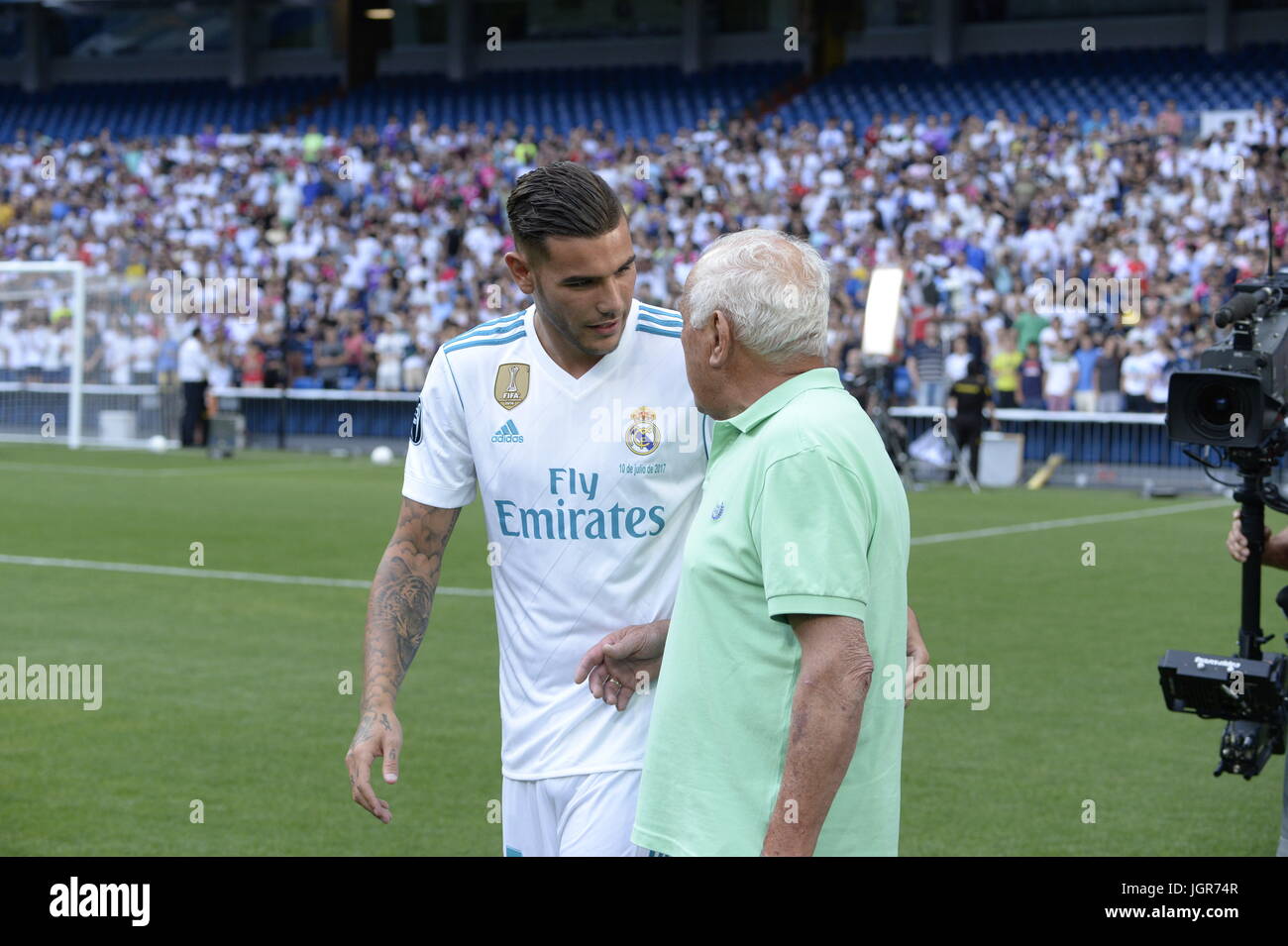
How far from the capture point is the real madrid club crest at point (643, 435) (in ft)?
11.9

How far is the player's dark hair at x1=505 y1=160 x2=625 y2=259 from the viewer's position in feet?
11.5

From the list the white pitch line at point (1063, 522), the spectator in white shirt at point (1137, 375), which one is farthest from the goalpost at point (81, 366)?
the white pitch line at point (1063, 522)

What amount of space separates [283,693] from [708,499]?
21.2ft

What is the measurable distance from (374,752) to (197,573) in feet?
33.7

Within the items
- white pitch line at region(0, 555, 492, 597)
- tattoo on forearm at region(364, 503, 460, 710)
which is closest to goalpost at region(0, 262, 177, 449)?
white pitch line at region(0, 555, 492, 597)

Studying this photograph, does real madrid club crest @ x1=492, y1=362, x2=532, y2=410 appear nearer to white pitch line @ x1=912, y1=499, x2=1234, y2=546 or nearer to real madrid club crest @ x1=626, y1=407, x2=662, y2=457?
real madrid club crest @ x1=626, y1=407, x2=662, y2=457

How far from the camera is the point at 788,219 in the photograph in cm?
2884

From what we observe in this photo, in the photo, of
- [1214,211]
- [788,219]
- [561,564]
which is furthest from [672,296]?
[561,564]

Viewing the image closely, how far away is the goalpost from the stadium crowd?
0.18ft

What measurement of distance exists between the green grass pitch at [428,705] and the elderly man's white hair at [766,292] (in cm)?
359

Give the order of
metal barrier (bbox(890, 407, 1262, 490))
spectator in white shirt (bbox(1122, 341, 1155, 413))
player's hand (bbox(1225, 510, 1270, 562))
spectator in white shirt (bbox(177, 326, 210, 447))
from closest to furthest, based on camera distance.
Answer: player's hand (bbox(1225, 510, 1270, 562))
spectator in white shirt (bbox(1122, 341, 1155, 413))
metal barrier (bbox(890, 407, 1262, 490))
spectator in white shirt (bbox(177, 326, 210, 447))

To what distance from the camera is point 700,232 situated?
2889cm

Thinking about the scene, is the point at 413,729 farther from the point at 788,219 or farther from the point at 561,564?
the point at 788,219

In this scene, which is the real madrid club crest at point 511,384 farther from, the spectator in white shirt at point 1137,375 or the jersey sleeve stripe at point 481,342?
the spectator in white shirt at point 1137,375
